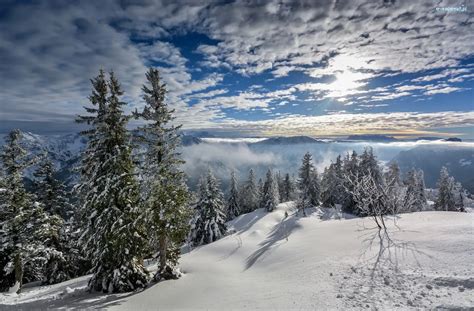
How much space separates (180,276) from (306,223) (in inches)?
802

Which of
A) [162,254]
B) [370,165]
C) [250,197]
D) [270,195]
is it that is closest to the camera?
[162,254]

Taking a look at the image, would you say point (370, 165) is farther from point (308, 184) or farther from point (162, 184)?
point (162, 184)

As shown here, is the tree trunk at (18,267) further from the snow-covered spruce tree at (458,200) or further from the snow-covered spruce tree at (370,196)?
the snow-covered spruce tree at (458,200)

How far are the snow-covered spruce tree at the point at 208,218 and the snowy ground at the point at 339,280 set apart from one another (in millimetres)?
19567

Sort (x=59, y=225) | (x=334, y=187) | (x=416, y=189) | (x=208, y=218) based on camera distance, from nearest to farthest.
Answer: (x=59, y=225) → (x=208, y=218) → (x=416, y=189) → (x=334, y=187)

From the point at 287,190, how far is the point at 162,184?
70855 millimetres

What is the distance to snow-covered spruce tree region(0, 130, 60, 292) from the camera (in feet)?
70.8

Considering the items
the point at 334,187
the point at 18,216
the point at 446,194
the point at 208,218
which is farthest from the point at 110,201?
the point at 446,194

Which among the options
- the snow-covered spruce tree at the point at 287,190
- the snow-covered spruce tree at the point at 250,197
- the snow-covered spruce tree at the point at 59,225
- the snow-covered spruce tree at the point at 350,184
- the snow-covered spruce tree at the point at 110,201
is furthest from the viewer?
the snow-covered spruce tree at the point at 287,190

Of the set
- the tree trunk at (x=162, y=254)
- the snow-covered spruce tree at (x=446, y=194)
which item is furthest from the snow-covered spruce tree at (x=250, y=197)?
the tree trunk at (x=162, y=254)

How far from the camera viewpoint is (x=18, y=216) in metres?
21.7

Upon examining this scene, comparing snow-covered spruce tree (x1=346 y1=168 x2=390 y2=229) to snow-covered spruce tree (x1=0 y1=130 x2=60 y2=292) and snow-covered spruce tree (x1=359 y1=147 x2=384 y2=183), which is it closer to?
snow-covered spruce tree (x1=0 y1=130 x2=60 y2=292)

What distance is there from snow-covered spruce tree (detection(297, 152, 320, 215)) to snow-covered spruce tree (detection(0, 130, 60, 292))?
44.5 m

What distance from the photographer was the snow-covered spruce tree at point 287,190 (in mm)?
83812
